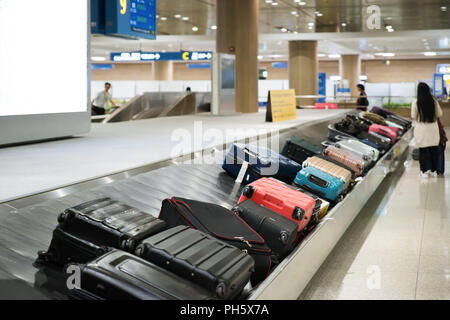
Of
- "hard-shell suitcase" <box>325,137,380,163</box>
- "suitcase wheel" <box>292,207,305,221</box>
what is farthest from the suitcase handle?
"hard-shell suitcase" <box>325,137,380,163</box>

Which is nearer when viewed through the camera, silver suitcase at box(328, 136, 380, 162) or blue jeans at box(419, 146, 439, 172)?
silver suitcase at box(328, 136, 380, 162)

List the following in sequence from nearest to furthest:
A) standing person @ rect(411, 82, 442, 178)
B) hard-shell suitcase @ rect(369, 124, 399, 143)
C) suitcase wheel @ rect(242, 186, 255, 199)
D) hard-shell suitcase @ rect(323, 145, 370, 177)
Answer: suitcase wheel @ rect(242, 186, 255, 199), hard-shell suitcase @ rect(323, 145, 370, 177), standing person @ rect(411, 82, 442, 178), hard-shell suitcase @ rect(369, 124, 399, 143)

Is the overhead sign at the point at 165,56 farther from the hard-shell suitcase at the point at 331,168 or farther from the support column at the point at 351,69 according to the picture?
the hard-shell suitcase at the point at 331,168

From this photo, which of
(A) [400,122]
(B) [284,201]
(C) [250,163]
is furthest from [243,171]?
(A) [400,122]

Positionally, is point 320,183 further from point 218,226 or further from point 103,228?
point 103,228

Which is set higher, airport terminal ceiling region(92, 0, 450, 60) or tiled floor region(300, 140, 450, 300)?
airport terminal ceiling region(92, 0, 450, 60)

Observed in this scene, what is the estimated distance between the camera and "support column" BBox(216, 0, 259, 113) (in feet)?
48.8

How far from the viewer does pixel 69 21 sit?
7.51 m

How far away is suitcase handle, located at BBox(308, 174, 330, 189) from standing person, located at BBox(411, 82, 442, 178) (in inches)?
154

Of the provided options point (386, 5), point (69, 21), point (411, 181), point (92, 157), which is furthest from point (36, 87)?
point (386, 5)

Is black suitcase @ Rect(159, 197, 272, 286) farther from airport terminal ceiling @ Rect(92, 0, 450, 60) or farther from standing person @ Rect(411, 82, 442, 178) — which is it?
airport terminal ceiling @ Rect(92, 0, 450, 60)

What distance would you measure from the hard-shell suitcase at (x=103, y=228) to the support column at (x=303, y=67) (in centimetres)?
2314

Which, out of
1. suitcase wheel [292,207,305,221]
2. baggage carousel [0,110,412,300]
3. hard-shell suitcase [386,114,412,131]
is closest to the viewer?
baggage carousel [0,110,412,300]

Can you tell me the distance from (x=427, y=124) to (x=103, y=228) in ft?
23.0
